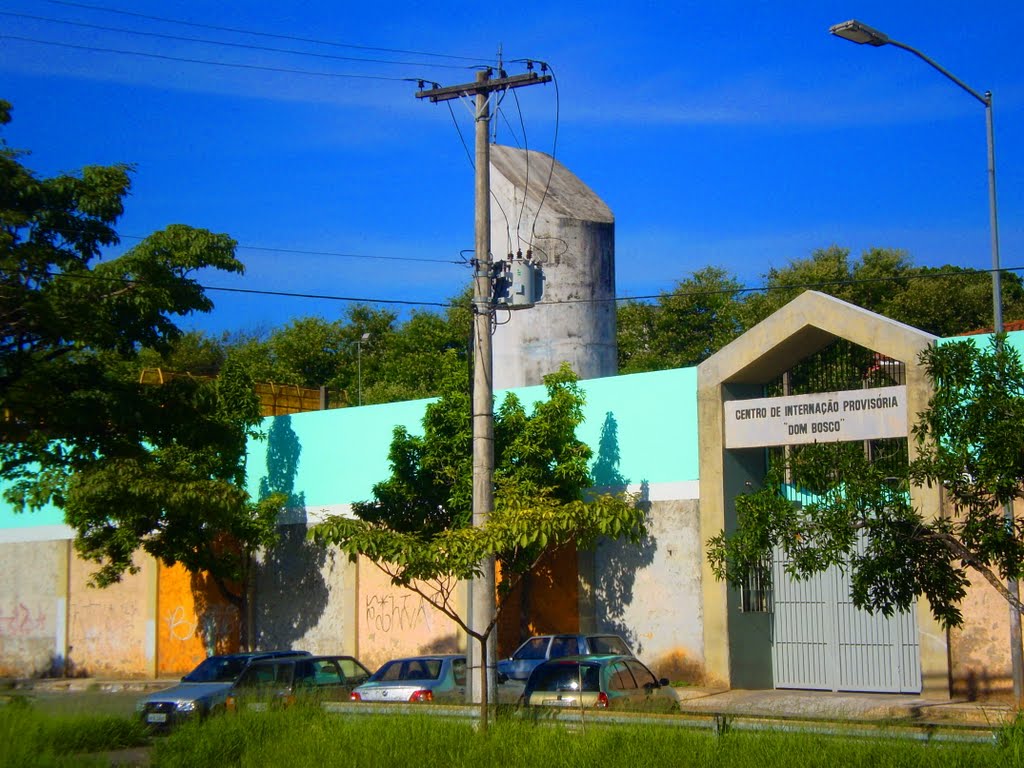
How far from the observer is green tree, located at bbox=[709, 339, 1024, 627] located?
11.1 m

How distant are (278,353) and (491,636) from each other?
154ft

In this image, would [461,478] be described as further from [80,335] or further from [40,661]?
[40,661]

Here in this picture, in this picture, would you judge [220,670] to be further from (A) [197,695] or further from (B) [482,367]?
(B) [482,367]

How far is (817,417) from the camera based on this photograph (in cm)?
2202

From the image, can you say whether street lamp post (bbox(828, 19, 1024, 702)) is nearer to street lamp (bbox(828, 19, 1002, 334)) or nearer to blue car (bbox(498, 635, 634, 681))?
street lamp (bbox(828, 19, 1002, 334))

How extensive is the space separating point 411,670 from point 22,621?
2009 cm

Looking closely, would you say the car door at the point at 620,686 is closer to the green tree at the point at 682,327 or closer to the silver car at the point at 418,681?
the silver car at the point at 418,681

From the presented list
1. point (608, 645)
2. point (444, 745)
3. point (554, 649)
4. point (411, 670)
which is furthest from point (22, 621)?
point (444, 745)

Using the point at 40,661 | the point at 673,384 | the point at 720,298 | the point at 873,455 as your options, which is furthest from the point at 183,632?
the point at 720,298

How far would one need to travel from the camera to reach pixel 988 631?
65.5 ft

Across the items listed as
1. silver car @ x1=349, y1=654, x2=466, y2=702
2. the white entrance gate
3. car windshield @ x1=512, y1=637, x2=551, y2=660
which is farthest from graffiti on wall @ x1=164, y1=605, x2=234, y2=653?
the white entrance gate

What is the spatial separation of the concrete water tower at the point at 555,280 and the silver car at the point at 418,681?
15.9 meters

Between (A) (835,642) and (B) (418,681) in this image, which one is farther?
(A) (835,642)

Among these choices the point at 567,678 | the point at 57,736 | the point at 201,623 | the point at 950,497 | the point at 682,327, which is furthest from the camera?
the point at 682,327
